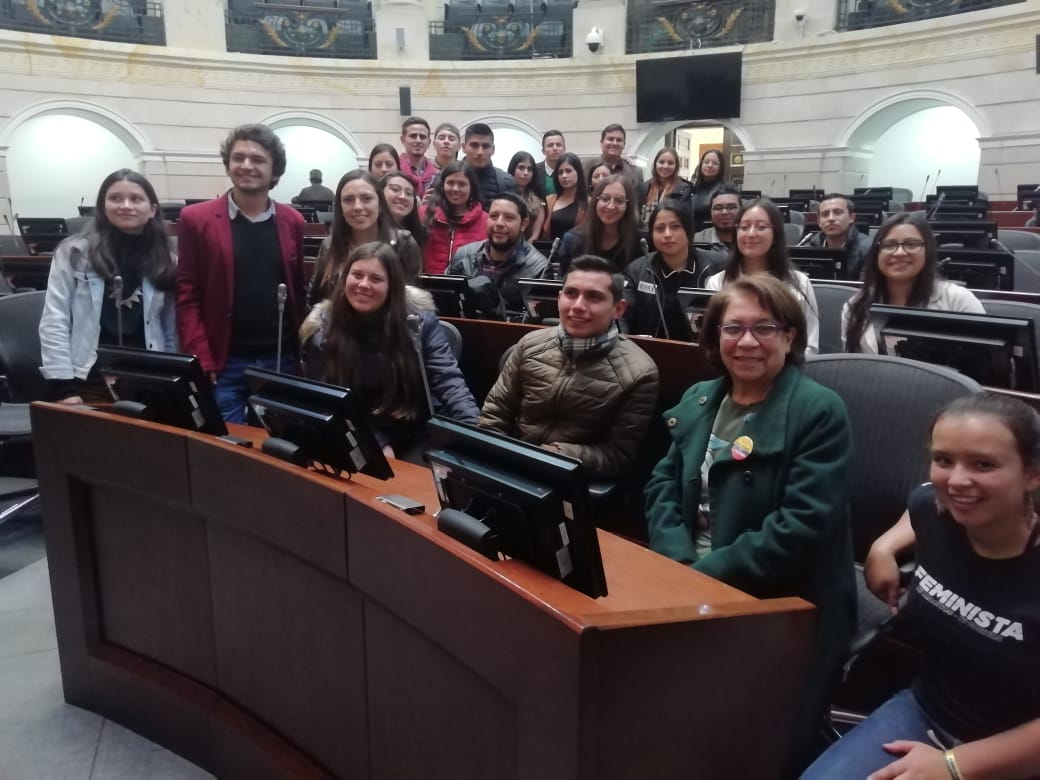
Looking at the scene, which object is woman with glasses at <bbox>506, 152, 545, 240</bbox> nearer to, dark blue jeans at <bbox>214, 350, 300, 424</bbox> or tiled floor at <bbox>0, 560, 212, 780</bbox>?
dark blue jeans at <bbox>214, 350, 300, 424</bbox>

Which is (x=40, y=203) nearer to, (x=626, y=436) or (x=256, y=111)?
(x=256, y=111)

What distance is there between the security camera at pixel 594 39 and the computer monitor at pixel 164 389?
36.7 ft

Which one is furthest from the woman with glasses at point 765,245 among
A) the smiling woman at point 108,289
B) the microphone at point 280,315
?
the smiling woman at point 108,289

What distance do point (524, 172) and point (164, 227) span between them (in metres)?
3.01

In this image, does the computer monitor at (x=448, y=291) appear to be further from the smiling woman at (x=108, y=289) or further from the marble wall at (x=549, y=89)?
the marble wall at (x=549, y=89)

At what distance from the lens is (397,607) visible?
1.22 metres

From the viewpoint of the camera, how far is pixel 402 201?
138 inches

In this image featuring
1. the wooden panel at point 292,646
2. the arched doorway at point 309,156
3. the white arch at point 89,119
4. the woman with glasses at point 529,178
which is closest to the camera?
the wooden panel at point 292,646

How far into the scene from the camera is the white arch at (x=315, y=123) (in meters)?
12.0

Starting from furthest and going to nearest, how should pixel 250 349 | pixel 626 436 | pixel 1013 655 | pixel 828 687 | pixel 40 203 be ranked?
pixel 40 203 < pixel 250 349 < pixel 626 436 < pixel 828 687 < pixel 1013 655

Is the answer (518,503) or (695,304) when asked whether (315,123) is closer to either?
(695,304)

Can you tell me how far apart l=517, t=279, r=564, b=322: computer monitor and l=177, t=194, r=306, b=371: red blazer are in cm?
82

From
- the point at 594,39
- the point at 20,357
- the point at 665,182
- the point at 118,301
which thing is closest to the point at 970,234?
the point at 665,182

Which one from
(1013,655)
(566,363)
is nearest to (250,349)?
(566,363)
